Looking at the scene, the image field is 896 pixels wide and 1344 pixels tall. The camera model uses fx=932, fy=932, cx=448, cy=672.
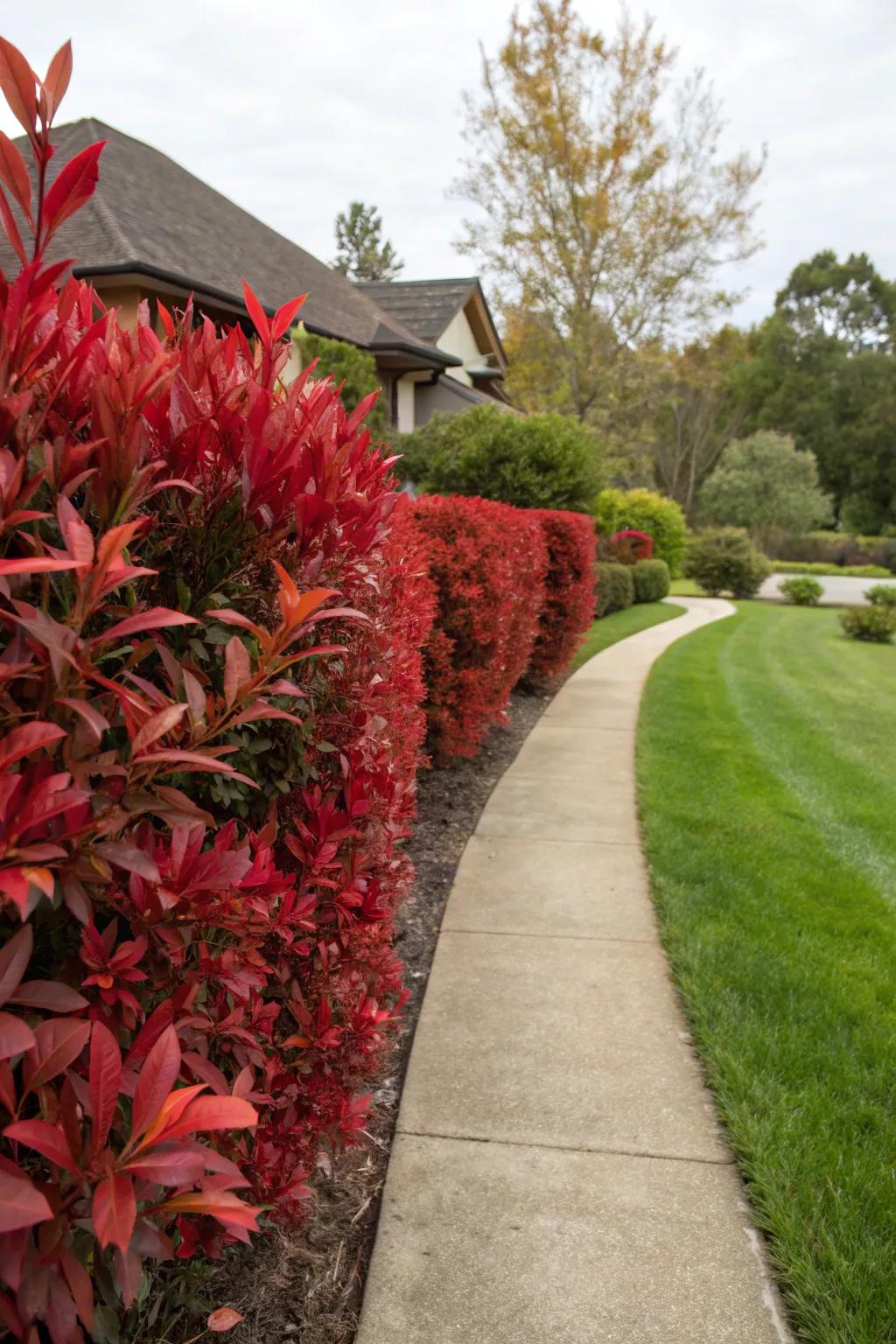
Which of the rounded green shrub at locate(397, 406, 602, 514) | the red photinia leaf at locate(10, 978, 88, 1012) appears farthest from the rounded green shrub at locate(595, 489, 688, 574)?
the red photinia leaf at locate(10, 978, 88, 1012)

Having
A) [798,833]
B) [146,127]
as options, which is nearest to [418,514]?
[798,833]

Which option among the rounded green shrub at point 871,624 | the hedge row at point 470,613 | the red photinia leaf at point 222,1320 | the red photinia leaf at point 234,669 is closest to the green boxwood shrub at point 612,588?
the rounded green shrub at point 871,624

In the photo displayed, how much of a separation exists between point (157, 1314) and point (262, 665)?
152cm

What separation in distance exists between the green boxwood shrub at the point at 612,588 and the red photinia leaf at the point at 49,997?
15069 mm

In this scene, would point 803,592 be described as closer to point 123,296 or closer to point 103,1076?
point 123,296

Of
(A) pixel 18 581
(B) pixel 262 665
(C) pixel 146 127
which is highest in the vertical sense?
(C) pixel 146 127

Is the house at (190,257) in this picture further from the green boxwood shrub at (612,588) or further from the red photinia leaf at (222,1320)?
the red photinia leaf at (222,1320)

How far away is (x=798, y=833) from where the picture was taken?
561 centimetres

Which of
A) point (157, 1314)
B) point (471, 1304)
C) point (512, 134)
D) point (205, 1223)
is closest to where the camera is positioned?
point (205, 1223)

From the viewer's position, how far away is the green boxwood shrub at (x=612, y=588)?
1681 centimetres

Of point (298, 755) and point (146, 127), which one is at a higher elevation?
point (146, 127)

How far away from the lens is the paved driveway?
2723 cm

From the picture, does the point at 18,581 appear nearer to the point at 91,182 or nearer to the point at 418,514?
the point at 91,182

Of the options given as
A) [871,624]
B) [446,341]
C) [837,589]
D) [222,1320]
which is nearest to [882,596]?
[871,624]
